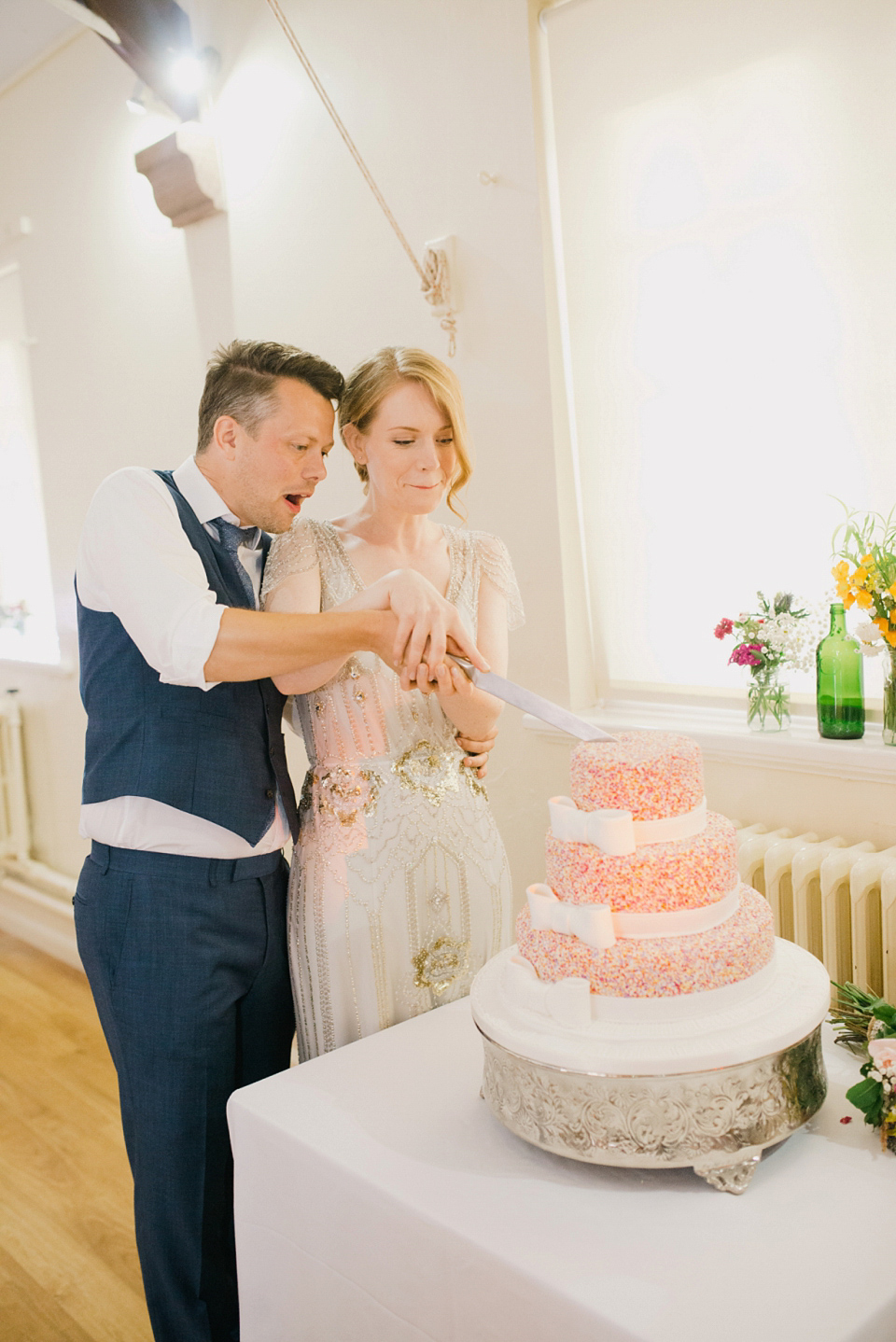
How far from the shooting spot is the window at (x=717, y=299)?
6.18 ft

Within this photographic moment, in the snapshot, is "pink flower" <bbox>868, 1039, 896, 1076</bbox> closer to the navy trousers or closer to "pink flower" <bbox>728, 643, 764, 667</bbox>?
the navy trousers

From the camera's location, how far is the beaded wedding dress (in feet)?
4.72

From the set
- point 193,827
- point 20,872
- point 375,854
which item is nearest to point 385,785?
point 375,854

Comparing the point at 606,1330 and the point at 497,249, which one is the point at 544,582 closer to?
the point at 497,249

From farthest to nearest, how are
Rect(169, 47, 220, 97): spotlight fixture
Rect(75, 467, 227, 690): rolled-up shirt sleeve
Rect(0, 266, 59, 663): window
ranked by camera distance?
Rect(0, 266, 59, 663): window → Rect(169, 47, 220, 97): spotlight fixture → Rect(75, 467, 227, 690): rolled-up shirt sleeve

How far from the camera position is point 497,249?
7.55ft

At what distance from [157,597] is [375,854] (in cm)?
45

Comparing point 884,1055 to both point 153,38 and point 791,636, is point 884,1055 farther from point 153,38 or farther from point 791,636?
point 153,38

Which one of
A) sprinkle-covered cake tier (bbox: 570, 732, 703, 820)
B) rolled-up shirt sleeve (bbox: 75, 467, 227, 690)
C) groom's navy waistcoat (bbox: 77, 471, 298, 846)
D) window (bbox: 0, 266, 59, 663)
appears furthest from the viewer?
window (bbox: 0, 266, 59, 663)

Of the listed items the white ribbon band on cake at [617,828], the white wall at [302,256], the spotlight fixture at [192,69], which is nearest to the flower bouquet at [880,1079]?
the white ribbon band on cake at [617,828]

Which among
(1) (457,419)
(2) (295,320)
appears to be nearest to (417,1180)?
(1) (457,419)

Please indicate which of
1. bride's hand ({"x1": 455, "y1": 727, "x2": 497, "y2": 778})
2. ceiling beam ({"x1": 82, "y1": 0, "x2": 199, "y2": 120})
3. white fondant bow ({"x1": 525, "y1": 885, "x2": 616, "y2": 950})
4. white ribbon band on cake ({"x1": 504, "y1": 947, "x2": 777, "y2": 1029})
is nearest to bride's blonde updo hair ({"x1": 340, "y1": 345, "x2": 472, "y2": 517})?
bride's hand ({"x1": 455, "y1": 727, "x2": 497, "y2": 778})

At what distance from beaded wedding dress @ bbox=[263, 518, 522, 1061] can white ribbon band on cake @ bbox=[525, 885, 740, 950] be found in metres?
0.44

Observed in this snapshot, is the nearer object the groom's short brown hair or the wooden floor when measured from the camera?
the groom's short brown hair
